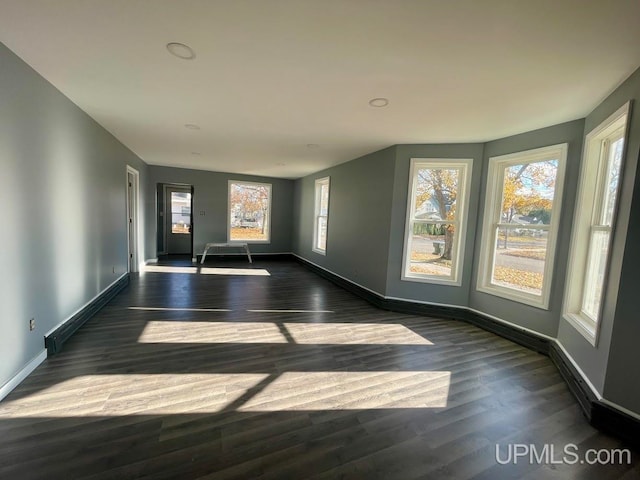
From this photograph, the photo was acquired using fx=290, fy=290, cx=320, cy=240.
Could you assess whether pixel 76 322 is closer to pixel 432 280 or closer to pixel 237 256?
pixel 432 280

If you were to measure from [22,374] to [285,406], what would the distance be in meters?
1.99

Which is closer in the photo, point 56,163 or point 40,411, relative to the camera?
point 40,411

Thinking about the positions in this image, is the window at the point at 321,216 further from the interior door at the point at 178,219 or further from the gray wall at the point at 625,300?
the gray wall at the point at 625,300

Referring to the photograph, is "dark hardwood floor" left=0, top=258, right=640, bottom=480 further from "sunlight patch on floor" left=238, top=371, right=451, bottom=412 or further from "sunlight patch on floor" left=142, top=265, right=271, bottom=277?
"sunlight patch on floor" left=142, top=265, right=271, bottom=277

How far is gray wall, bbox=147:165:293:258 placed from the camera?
7.07m

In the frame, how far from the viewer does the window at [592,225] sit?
243 cm

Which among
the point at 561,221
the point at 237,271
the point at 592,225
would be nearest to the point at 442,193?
the point at 561,221

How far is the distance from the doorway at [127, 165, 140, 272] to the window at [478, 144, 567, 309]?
234 inches

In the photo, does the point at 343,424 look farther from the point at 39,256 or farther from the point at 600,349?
the point at 39,256

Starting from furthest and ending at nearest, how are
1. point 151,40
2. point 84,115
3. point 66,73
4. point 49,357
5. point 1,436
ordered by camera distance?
point 84,115 < point 49,357 < point 66,73 < point 151,40 < point 1,436

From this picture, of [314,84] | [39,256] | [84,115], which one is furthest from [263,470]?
[84,115]

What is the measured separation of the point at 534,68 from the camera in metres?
1.96

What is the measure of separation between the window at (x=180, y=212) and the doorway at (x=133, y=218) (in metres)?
2.71

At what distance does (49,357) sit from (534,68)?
14.5 ft
